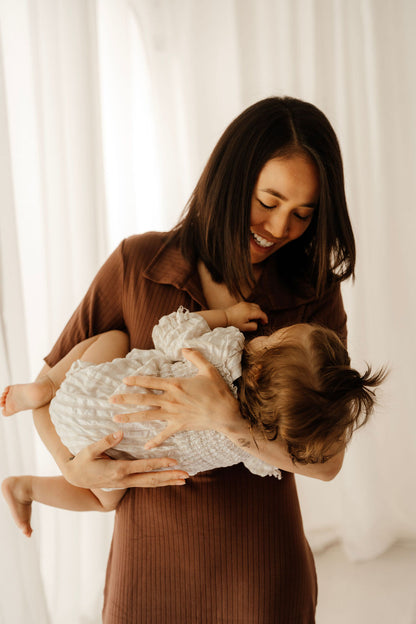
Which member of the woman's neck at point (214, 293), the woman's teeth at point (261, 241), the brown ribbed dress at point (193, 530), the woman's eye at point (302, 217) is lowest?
the brown ribbed dress at point (193, 530)

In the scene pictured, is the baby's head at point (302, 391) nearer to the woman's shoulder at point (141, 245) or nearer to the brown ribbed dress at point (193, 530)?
the brown ribbed dress at point (193, 530)

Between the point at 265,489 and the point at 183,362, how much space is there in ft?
1.19

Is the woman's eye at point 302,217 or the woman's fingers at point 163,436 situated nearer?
the woman's fingers at point 163,436

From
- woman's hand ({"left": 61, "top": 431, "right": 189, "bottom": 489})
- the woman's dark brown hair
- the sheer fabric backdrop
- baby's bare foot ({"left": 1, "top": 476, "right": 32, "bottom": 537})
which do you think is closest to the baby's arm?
the woman's dark brown hair

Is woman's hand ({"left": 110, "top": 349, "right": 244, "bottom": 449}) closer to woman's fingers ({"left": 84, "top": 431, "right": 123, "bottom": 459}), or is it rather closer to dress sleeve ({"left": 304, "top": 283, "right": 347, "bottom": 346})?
woman's fingers ({"left": 84, "top": 431, "right": 123, "bottom": 459})

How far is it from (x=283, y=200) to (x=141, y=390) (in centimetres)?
52

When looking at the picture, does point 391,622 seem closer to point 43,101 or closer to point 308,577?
point 308,577

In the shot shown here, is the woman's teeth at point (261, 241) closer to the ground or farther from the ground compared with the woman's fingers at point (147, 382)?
farther from the ground

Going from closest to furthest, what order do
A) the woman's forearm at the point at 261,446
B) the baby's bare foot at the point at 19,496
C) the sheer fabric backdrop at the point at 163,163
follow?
the woman's forearm at the point at 261,446
the baby's bare foot at the point at 19,496
the sheer fabric backdrop at the point at 163,163

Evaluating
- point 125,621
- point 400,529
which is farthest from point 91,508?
point 400,529

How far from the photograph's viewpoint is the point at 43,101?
1940 mm

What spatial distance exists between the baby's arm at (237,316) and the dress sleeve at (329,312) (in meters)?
0.14

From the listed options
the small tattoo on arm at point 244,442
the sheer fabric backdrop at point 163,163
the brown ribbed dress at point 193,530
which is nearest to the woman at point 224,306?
the brown ribbed dress at point 193,530

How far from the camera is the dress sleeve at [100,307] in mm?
1406
